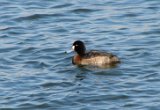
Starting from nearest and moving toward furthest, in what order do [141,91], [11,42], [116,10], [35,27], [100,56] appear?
[141,91] → [100,56] → [11,42] → [35,27] → [116,10]

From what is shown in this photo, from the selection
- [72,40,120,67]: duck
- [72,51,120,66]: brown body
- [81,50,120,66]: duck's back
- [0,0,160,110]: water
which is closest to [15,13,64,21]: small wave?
[0,0,160,110]: water

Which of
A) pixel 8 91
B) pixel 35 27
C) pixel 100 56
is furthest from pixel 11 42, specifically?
pixel 8 91

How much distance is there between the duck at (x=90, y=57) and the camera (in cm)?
1922

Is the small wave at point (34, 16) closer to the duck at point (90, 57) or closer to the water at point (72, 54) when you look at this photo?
the water at point (72, 54)

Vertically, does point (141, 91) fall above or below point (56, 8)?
below

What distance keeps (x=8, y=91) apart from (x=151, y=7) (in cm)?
895

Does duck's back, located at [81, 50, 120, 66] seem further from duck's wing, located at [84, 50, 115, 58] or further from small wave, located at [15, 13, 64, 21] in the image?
small wave, located at [15, 13, 64, 21]

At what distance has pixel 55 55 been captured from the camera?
20.2m

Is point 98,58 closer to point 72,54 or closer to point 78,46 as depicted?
point 78,46

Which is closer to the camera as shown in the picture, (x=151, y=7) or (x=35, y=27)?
(x=35, y=27)

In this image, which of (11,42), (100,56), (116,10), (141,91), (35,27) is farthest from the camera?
(116,10)

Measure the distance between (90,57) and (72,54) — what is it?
4.20 feet

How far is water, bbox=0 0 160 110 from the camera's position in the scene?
16.4m

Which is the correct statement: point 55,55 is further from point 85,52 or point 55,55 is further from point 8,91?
point 8,91
